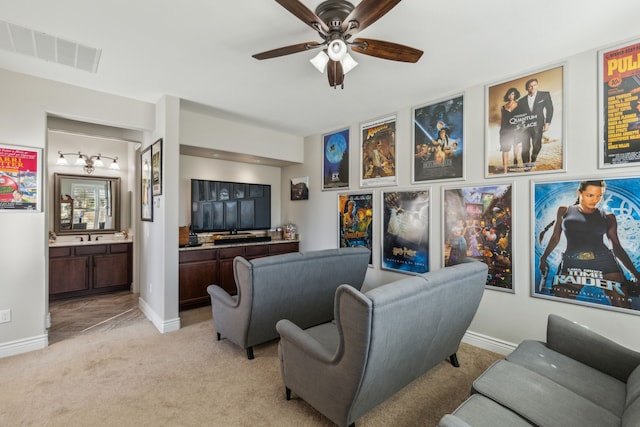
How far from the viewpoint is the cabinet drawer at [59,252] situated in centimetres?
435

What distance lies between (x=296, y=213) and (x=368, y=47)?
3.61 meters

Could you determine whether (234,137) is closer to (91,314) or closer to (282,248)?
(282,248)

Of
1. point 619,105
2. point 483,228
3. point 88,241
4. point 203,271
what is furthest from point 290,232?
point 619,105

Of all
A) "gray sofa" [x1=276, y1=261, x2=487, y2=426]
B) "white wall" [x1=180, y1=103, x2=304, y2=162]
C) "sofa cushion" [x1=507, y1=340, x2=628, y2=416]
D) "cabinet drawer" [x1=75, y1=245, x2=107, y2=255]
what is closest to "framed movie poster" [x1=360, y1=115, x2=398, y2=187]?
"white wall" [x1=180, y1=103, x2=304, y2=162]

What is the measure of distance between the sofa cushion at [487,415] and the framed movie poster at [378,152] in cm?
273

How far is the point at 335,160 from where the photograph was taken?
4652mm

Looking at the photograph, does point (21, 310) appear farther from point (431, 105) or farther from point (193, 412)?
point (431, 105)

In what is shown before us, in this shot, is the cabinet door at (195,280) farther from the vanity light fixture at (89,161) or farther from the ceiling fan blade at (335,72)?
the ceiling fan blade at (335,72)

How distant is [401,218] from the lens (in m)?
3.72

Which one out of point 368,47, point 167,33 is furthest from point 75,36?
point 368,47

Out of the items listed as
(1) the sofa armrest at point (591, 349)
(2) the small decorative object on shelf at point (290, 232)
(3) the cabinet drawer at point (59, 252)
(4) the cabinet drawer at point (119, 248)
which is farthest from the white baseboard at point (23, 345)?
(1) the sofa armrest at point (591, 349)

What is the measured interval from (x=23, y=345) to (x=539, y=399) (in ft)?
13.9

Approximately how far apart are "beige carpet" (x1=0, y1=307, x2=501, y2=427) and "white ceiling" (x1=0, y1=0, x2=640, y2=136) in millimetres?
2713

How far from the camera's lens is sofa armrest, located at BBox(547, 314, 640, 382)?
1.72m
